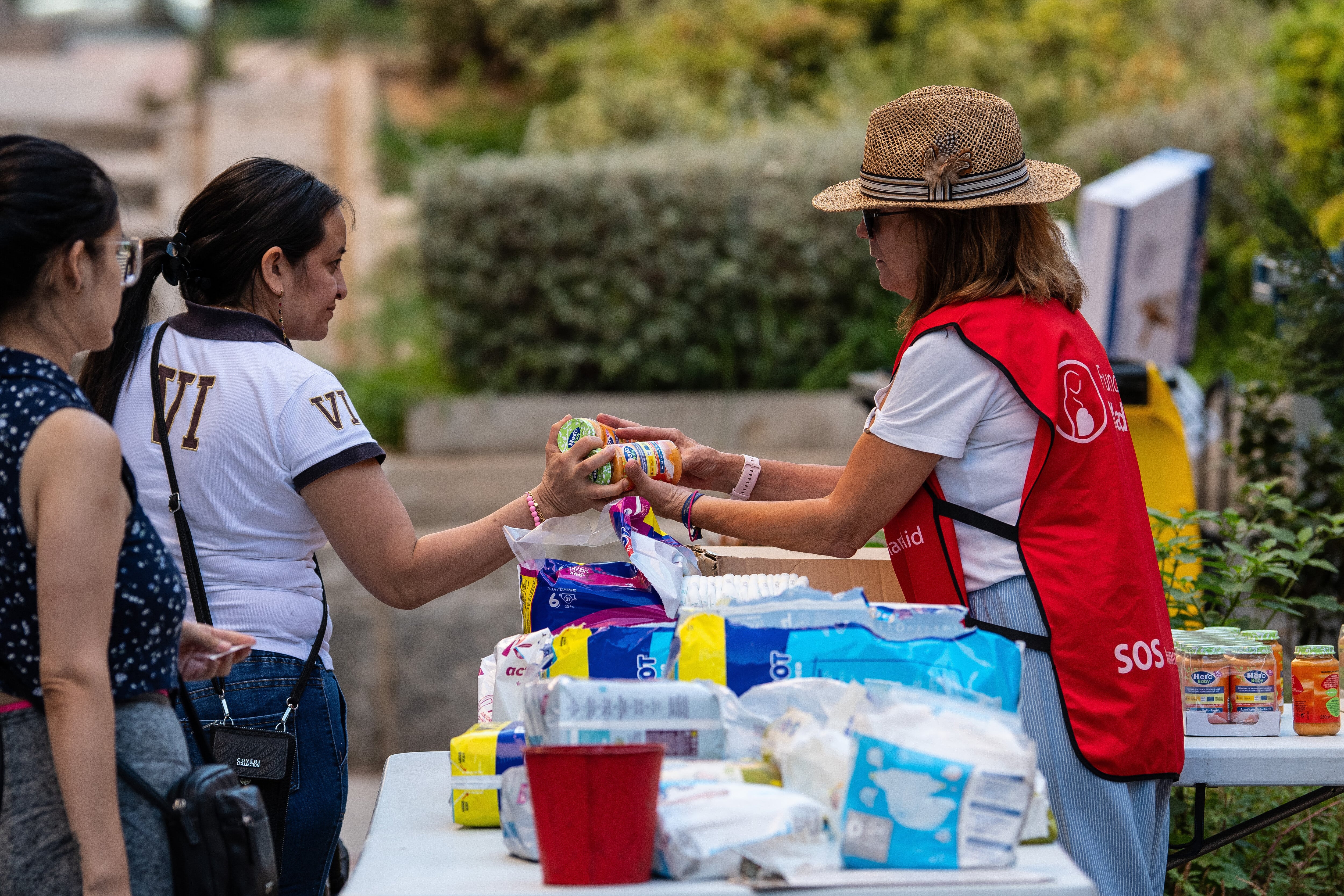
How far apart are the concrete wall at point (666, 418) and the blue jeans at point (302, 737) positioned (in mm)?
4848

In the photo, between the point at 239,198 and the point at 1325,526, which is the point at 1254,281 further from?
the point at 239,198

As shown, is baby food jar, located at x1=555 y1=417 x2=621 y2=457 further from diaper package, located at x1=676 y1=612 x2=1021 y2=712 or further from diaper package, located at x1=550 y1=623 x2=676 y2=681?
diaper package, located at x1=676 y1=612 x2=1021 y2=712

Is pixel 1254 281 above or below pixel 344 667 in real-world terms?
above

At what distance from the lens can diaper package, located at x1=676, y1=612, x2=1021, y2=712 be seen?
1.90 metres

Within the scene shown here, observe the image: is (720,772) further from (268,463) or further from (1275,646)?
(1275,646)

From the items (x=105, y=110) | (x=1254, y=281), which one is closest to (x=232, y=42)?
(x=105, y=110)

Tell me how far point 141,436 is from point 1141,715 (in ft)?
5.82

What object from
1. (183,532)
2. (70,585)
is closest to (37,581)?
(70,585)

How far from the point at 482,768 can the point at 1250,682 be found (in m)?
1.42

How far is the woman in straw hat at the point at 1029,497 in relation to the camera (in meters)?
2.17

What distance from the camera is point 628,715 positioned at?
1801 millimetres

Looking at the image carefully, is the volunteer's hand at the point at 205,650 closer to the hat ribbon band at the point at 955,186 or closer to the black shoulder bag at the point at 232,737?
the black shoulder bag at the point at 232,737

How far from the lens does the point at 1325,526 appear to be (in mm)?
3482

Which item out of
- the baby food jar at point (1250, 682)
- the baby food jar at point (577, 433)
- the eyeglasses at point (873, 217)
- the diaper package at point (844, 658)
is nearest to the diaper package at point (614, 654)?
the diaper package at point (844, 658)
